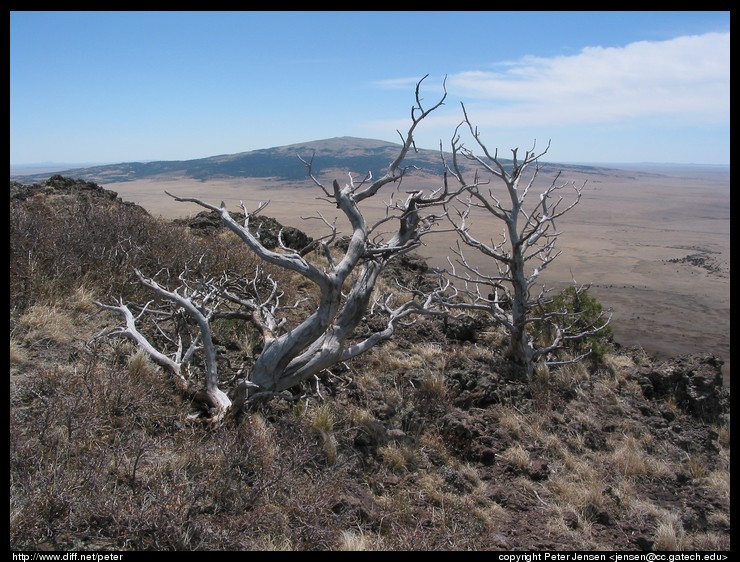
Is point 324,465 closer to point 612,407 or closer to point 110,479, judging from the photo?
point 110,479

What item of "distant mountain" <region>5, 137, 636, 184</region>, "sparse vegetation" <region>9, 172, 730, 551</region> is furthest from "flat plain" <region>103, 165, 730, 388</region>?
"distant mountain" <region>5, 137, 636, 184</region>

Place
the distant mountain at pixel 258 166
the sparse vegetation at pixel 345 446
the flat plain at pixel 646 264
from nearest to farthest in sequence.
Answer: the sparse vegetation at pixel 345 446 → the flat plain at pixel 646 264 → the distant mountain at pixel 258 166

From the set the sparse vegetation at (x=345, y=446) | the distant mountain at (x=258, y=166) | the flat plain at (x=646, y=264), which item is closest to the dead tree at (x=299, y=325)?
the sparse vegetation at (x=345, y=446)

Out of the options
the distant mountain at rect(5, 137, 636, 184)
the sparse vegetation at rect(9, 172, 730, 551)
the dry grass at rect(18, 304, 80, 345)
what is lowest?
the sparse vegetation at rect(9, 172, 730, 551)

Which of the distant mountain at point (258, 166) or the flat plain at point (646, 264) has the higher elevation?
the distant mountain at point (258, 166)

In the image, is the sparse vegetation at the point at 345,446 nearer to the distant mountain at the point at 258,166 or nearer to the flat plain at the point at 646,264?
the flat plain at the point at 646,264

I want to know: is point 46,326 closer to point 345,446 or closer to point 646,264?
point 345,446

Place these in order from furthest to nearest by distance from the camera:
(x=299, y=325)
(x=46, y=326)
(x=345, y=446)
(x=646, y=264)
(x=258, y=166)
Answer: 1. (x=258, y=166)
2. (x=646, y=264)
3. (x=46, y=326)
4. (x=299, y=325)
5. (x=345, y=446)

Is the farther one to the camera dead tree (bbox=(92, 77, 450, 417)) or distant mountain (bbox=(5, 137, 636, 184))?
distant mountain (bbox=(5, 137, 636, 184))

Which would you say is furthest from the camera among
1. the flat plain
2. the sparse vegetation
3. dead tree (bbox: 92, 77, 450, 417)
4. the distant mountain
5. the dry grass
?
the distant mountain

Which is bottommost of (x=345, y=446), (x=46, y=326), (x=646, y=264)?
(x=345, y=446)

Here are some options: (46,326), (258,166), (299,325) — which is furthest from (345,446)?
(258,166)

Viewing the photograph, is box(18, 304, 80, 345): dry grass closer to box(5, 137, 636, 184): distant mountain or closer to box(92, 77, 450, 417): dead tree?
box(92, 77, 450, 417): dead tree
